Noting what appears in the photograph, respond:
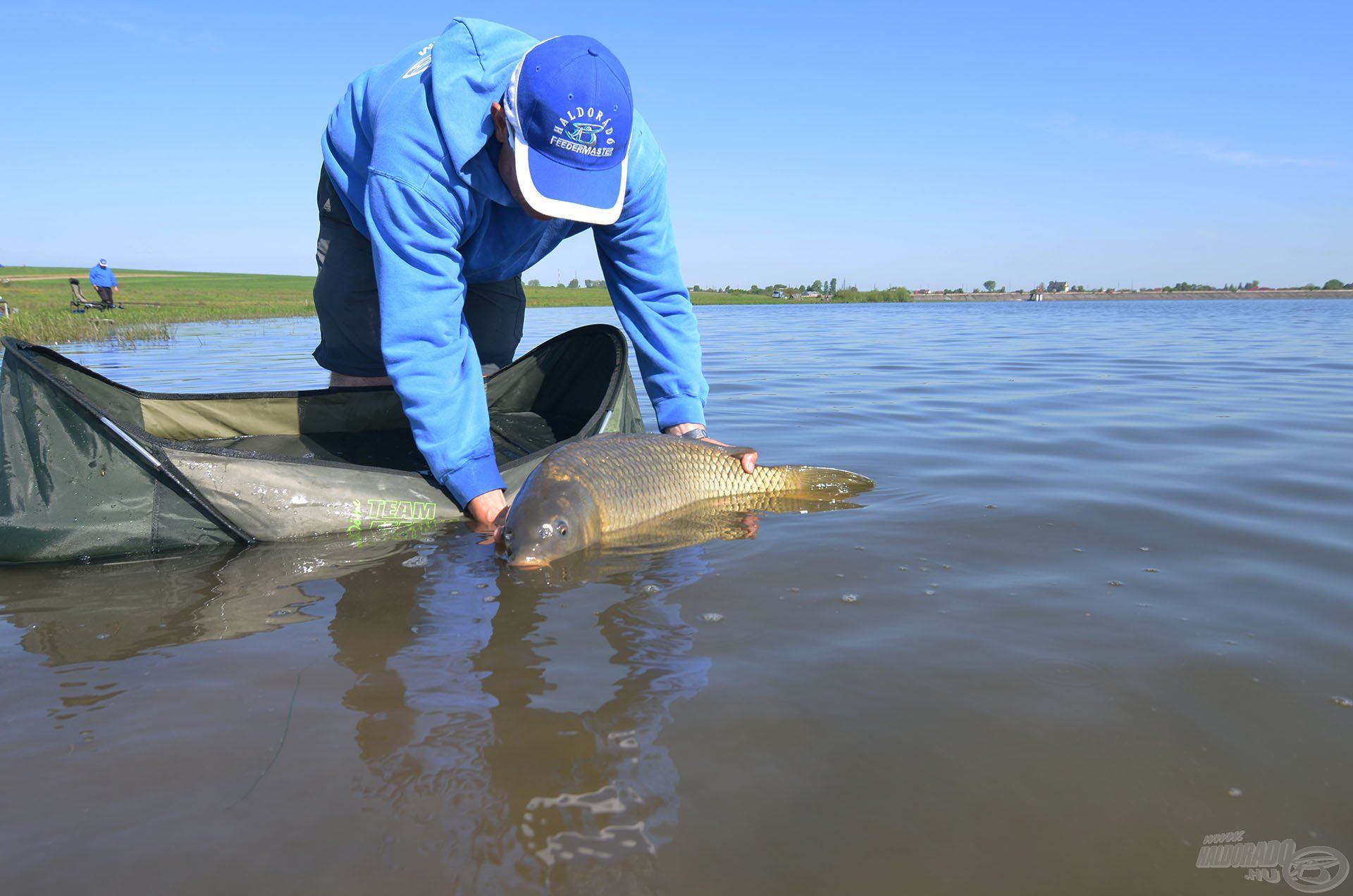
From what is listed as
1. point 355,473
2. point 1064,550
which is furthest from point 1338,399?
point 355,473

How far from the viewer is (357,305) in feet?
14.5

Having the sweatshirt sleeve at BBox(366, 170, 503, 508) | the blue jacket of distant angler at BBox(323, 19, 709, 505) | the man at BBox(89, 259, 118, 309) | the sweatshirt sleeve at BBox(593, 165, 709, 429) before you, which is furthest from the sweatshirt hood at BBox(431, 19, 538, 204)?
the man at BBox(89, 259, 118, 309)

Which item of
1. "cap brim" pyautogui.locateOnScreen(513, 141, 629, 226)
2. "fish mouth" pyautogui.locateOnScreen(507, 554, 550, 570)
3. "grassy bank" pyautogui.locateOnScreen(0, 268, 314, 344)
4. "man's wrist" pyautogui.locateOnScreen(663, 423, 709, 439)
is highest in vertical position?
"cap brim" pyautogui.locateOnScreen(513, 141, 629, 226)

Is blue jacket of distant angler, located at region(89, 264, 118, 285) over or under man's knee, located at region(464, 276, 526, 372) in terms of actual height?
over

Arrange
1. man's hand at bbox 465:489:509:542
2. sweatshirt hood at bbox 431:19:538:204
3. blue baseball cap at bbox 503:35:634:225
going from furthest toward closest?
man's hand at bbox 465:489:509:542, sweatshirt hood at bbox 431:19:538:204, blue baseball cap at bbox 503:35:634:225

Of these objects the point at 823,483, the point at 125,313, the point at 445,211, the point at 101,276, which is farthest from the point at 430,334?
the point at 101,276

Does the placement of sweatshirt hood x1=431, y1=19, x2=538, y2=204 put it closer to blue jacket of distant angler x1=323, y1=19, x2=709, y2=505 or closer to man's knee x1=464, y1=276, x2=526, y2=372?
blue jacket of distant angler x1=323, y1=19, x2=709, y2=505

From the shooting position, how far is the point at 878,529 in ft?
11.6

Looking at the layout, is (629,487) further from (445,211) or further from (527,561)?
(445,211)

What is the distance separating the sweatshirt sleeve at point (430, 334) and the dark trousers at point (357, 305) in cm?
77

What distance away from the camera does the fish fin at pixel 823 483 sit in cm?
423

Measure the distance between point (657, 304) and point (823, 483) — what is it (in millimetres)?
1315

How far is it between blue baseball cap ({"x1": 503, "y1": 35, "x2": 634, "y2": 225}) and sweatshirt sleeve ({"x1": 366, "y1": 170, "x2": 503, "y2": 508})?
51 cm

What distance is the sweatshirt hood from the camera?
125 inches
